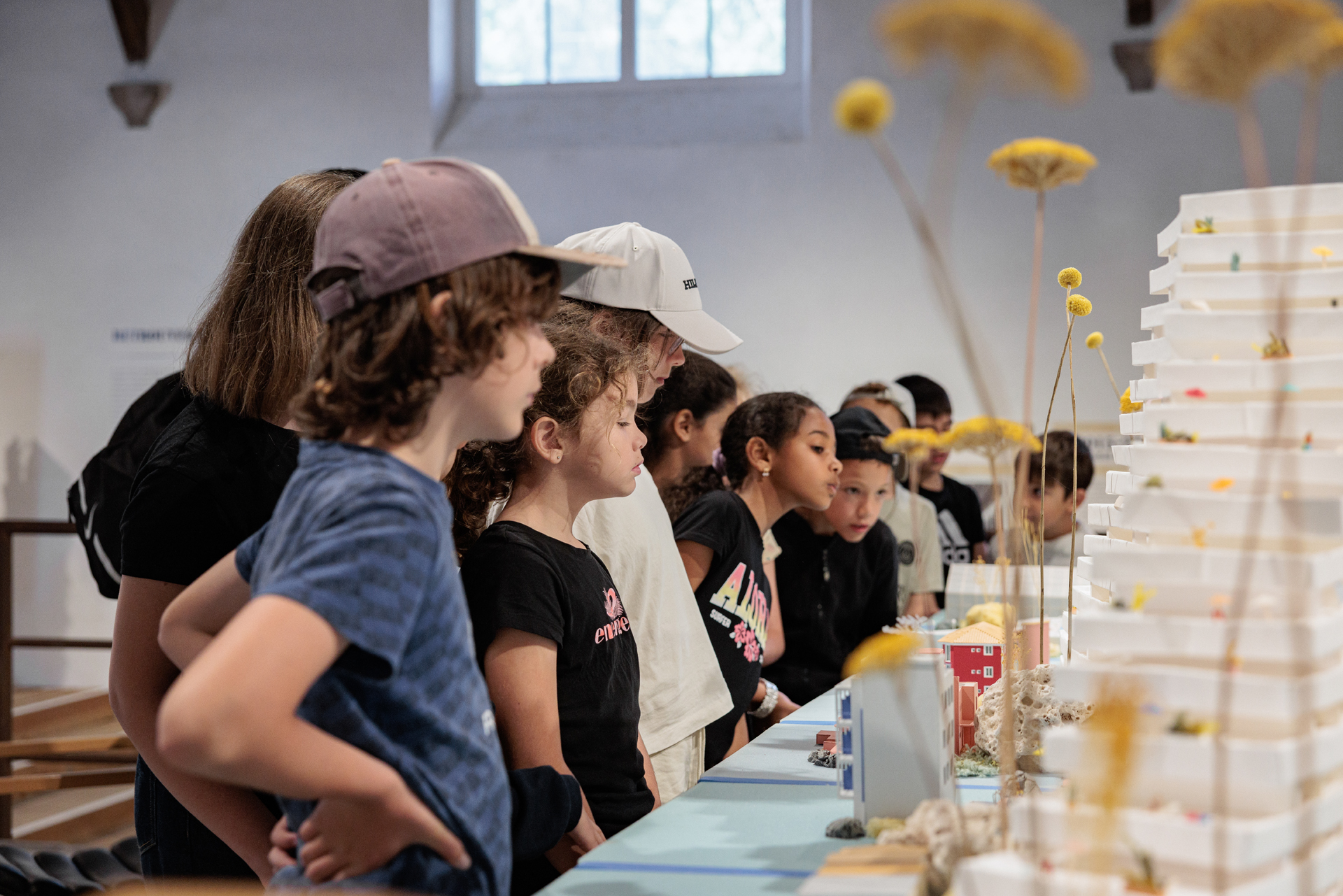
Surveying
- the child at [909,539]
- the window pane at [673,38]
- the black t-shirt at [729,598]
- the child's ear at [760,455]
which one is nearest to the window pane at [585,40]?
the window pane at [673,38]

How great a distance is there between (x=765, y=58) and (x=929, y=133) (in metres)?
1.06

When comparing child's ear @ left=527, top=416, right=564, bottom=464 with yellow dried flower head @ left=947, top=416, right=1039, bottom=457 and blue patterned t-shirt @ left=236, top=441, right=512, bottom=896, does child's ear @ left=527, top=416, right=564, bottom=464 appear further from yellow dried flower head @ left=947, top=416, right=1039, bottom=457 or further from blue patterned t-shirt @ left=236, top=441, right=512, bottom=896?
yellow dried flower head @ left=947, top=416, right=1039, bottom=457

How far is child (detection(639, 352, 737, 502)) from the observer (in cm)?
277

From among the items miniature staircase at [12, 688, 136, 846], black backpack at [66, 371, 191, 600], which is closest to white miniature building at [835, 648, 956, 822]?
black backpack at [66, 371, 191, 600]

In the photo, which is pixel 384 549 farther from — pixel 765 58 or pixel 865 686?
pixel 765 58

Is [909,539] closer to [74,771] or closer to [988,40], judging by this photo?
[74,771]

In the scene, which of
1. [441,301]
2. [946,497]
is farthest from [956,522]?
[441,301]

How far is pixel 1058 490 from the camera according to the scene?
13.8 feet

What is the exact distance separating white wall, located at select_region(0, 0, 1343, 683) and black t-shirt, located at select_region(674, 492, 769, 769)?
12.7ft

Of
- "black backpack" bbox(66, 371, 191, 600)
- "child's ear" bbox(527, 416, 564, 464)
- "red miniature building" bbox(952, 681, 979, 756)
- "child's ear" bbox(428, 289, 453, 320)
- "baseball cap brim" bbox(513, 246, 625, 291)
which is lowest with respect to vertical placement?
"red miniature building" bbox(952, 681, 979, 756)

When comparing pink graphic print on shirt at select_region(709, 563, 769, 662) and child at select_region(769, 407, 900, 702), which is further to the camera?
child at select_region(769, 407, 900, 702)

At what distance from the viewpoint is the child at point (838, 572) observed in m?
2.90

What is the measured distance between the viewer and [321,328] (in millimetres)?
1385

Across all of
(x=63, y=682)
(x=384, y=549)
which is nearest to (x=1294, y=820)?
(x=384, y=549)
